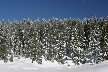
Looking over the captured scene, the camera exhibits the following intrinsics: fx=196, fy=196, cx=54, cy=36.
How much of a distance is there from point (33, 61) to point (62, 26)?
108 feet

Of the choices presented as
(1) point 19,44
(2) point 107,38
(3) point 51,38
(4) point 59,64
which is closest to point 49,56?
(4) point 59,64

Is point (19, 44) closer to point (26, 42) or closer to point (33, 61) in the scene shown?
point (26, 42)

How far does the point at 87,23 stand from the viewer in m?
89.0

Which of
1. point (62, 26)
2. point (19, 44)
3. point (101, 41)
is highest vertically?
point (62, 26)

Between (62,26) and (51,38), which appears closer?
(51,38)

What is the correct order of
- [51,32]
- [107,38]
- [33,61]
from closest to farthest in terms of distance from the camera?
1. [107,38]
2. [33,61]
3. [51,32]

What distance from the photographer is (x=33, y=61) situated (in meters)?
59.8

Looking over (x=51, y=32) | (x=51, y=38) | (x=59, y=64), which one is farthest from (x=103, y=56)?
(x=51, y=32)

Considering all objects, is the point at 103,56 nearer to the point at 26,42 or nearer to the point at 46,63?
the point at 46,63

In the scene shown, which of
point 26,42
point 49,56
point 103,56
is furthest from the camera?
point 26,42

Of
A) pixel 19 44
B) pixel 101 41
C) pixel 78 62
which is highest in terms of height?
pixel 19 44

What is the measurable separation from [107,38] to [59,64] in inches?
721

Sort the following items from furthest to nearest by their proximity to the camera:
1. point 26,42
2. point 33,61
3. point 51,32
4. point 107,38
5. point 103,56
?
point 51,32 → point 26,42 → point 33,61 → point 107,38 → point 103,56

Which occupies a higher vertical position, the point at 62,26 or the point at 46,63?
the point at 62,26
